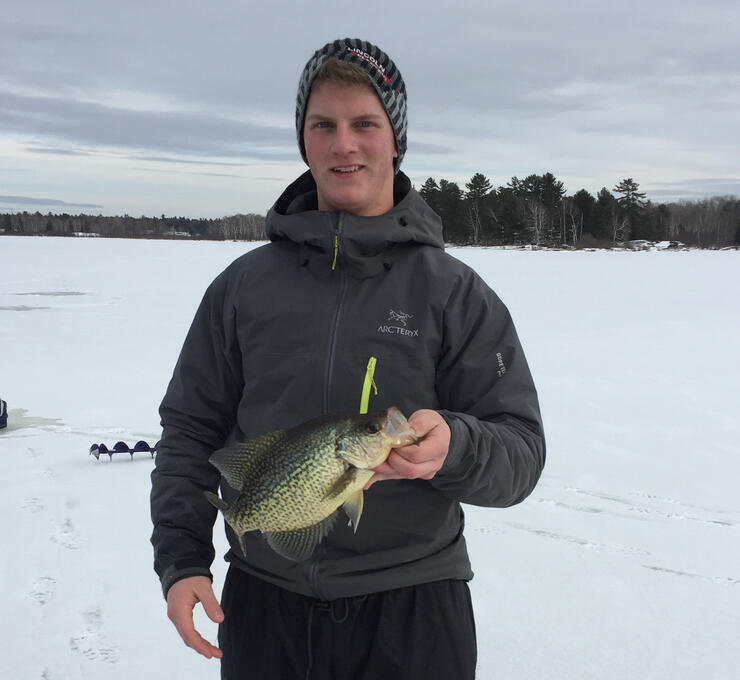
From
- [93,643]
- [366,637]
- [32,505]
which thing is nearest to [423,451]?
[366,637]

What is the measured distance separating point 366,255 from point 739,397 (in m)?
7.02

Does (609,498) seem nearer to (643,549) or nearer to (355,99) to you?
(643,549)

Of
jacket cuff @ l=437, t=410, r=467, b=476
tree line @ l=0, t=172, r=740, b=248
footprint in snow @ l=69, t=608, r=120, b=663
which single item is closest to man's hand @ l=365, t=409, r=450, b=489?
jacket cuff @ l=437, t=410, r=467, b=476

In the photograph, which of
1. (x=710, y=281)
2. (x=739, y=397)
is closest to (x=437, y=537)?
(x=739, y=397)

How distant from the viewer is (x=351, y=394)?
1.83 meters

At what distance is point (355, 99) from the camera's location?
6.32 feet

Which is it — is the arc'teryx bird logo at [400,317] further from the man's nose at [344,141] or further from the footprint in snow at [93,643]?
the footprint in snow at [93,643]

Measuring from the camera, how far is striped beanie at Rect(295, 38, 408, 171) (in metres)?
1.92

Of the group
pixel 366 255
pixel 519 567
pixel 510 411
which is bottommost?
pixel 519 567

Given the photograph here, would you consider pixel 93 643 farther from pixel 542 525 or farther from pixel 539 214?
pixel 539 214

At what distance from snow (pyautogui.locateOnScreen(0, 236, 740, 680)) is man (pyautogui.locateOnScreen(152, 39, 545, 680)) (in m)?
1.52

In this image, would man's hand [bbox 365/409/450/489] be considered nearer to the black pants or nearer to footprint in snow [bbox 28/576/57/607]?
the black pants

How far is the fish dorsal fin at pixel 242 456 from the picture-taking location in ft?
5.59

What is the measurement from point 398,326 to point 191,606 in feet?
3.01
